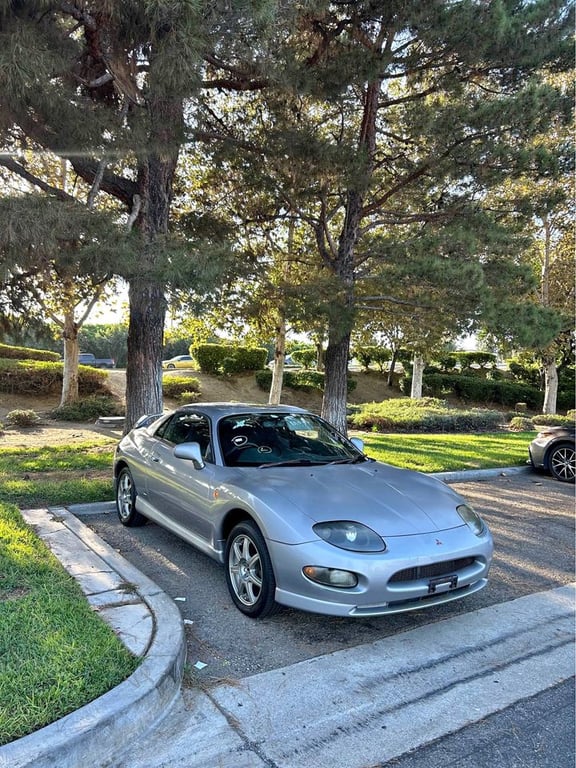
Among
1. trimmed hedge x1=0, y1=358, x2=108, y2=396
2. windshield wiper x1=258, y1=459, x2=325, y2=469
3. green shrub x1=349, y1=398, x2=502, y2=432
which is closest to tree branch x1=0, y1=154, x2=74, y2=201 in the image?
windshield wiper x1=258, y1=459, x2=325, y2=469

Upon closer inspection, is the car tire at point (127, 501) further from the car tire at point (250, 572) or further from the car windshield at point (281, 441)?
the car tire at point (250, 572)

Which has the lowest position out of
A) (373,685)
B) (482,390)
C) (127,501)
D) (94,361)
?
(373,685)

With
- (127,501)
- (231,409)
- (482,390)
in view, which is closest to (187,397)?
(127,501)

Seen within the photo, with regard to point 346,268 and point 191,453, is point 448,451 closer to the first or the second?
point 346,268

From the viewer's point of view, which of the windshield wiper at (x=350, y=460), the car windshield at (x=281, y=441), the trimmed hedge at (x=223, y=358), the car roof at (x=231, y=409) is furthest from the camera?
the trimmed hedge at (x=223, y=358)

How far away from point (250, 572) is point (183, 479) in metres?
1.16

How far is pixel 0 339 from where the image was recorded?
29.1 feet


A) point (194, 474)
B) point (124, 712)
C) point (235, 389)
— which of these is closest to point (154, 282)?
point (194, 474)

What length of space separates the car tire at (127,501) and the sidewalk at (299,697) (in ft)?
4.72

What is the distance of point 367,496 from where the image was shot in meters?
3.59

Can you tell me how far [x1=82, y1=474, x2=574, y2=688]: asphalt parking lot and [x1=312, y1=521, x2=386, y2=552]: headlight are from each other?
2.24ft

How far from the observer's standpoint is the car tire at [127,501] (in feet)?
17.5

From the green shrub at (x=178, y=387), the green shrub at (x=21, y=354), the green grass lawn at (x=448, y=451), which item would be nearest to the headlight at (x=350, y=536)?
the green grass lawn at (x=448, y=451)

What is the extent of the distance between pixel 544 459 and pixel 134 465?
756 cm
